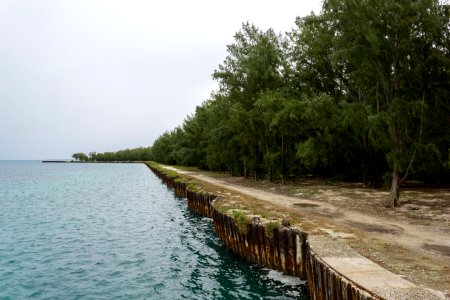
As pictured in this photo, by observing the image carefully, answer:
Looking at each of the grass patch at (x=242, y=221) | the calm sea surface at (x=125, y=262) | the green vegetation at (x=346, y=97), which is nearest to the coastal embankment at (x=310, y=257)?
the grass patch at (x=242, y=221)

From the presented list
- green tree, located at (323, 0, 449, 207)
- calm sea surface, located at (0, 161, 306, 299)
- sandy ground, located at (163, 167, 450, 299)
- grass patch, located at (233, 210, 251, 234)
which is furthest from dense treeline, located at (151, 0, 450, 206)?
calm sea surface, located at (0, 161, 306, 299)

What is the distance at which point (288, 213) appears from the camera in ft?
61.3

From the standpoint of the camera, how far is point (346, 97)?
1416 inches

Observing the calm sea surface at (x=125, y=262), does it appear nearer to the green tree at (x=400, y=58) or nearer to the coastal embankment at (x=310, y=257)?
the coastal embankment at (x=310, y=257)

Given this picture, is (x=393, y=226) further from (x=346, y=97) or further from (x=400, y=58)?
(x=346, y=97)

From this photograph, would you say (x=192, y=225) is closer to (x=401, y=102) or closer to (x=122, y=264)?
(x=122, y=264)

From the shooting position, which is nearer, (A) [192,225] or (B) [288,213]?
(B) [288,213]

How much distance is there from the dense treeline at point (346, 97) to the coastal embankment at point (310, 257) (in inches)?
391

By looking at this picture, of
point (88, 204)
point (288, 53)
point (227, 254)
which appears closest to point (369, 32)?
point (227, 254)

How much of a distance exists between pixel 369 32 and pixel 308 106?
12.8 metres

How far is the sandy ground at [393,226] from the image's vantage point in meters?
10.2

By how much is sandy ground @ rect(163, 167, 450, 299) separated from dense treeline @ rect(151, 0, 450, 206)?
1.97 metres

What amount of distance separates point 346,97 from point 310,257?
1079 inches

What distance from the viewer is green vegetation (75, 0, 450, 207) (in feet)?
69.6
